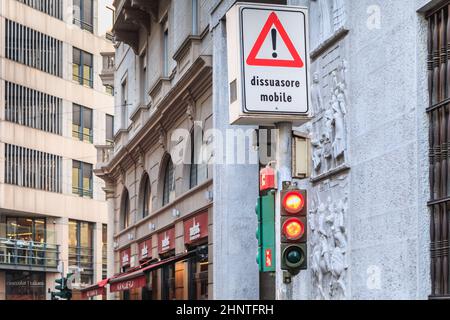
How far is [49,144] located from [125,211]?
2119 cm

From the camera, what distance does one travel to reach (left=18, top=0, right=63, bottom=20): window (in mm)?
62188

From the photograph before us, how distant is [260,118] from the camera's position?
453 inches

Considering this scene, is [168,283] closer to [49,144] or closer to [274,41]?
[274,41]

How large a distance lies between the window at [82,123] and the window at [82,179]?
5.82 ft

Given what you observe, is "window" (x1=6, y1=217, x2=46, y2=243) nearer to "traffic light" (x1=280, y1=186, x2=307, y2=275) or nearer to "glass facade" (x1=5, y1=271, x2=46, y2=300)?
"glass facade" (x1=5, y1=271, x2=46, y2=300)

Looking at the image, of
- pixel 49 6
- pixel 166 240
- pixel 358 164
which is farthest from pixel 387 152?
pixel 49 6

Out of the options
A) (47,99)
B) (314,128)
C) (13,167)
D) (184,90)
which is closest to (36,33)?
(47,99)

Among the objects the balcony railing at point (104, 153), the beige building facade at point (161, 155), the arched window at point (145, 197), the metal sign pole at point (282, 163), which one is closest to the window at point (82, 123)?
the balcony railing at point (104, 153)

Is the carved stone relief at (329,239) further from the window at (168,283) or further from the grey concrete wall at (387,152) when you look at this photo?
the window at (168,283)

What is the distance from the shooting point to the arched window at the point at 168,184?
106 ft

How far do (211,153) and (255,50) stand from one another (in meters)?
14.5

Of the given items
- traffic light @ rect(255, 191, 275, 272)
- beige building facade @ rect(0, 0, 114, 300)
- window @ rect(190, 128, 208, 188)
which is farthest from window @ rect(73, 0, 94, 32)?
traffic light @ rect(255, 191, 275, 272)

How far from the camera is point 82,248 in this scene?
6500 cm

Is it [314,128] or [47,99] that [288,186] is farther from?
[47,99]
